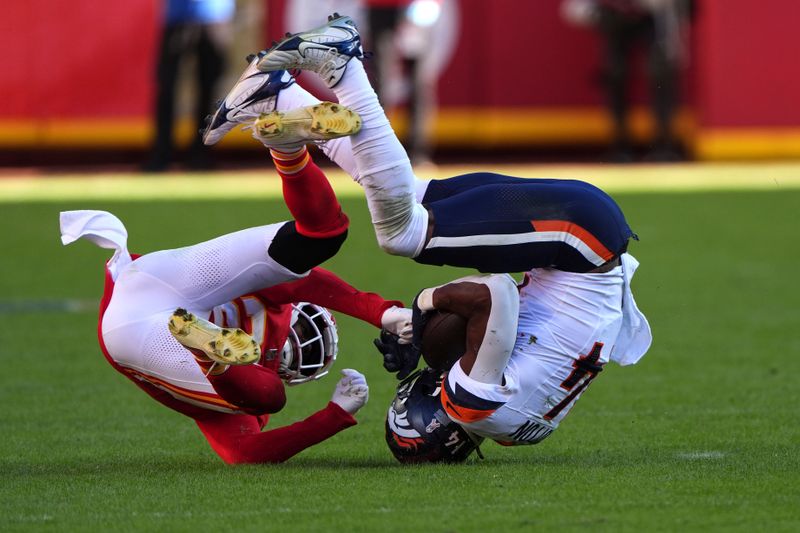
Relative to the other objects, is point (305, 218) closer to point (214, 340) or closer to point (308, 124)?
point (308, 124)

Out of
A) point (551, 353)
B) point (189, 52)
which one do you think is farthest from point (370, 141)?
point (189, 52)

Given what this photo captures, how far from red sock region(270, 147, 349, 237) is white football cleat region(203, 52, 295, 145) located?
17 cm

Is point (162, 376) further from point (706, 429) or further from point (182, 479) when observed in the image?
point (706, 429)

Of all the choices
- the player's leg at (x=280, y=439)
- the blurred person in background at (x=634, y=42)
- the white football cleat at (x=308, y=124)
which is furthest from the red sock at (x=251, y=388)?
the blurred person in background at (x=634, y=42)

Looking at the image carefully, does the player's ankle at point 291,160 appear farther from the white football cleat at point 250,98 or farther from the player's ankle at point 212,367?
the player's ankle at point 212,367

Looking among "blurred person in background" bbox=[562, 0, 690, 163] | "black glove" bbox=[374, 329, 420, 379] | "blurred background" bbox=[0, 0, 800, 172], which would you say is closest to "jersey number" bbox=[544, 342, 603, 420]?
"black glove" bbox=[374, 329, 420, 379]

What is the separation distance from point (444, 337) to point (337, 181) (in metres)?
8.99

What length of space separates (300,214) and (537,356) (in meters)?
0.79

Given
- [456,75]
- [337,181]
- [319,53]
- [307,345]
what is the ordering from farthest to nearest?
1. [456,75]
2. [337,181]
3. [307,345]
4. [319,53]

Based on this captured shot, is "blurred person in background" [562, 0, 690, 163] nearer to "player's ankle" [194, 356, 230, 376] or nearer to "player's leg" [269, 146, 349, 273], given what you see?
"player's leg" [269, 146, 349, 273]

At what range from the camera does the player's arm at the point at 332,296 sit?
4.52 metres

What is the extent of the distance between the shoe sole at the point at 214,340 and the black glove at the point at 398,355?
0.55 metres

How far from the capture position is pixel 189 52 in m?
13.1

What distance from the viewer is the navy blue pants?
412cm
